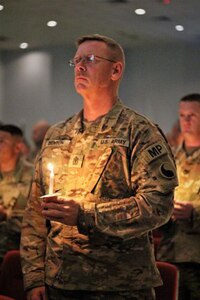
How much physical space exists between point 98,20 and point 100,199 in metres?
4.04

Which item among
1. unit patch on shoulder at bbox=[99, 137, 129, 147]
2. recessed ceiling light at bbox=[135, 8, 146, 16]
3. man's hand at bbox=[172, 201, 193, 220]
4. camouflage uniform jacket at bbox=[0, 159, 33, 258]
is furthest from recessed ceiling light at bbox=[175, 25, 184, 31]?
unit patch on shoulder at bbox=[99, 137, 129, 147]

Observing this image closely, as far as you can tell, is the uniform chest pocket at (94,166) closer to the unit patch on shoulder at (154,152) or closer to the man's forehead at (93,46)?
the unit patch on shoulder at (154,152)

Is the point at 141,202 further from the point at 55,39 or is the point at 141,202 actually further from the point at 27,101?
the point at 27,101

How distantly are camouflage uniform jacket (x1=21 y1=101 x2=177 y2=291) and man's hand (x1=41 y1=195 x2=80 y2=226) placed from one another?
1.1 inches

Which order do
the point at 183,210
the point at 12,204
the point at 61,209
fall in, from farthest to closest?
the point at 12,204 → the point at 183,210 → the point at 61,209

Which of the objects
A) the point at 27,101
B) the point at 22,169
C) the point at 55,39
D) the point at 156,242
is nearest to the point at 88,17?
the point at 55,39

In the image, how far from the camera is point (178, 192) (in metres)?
3.26

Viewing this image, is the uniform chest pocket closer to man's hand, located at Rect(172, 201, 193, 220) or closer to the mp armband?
the mp armband

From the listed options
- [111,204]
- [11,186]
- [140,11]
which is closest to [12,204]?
[11,186]

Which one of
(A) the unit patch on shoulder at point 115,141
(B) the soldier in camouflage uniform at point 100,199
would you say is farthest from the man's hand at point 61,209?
(A) the unit patch on shoulder at point 115,141

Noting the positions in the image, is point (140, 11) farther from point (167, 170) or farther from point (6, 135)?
point (167, 170)

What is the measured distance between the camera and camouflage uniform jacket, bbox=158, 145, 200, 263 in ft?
10.4

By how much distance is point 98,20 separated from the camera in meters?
5.79

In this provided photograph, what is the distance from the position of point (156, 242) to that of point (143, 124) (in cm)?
168
